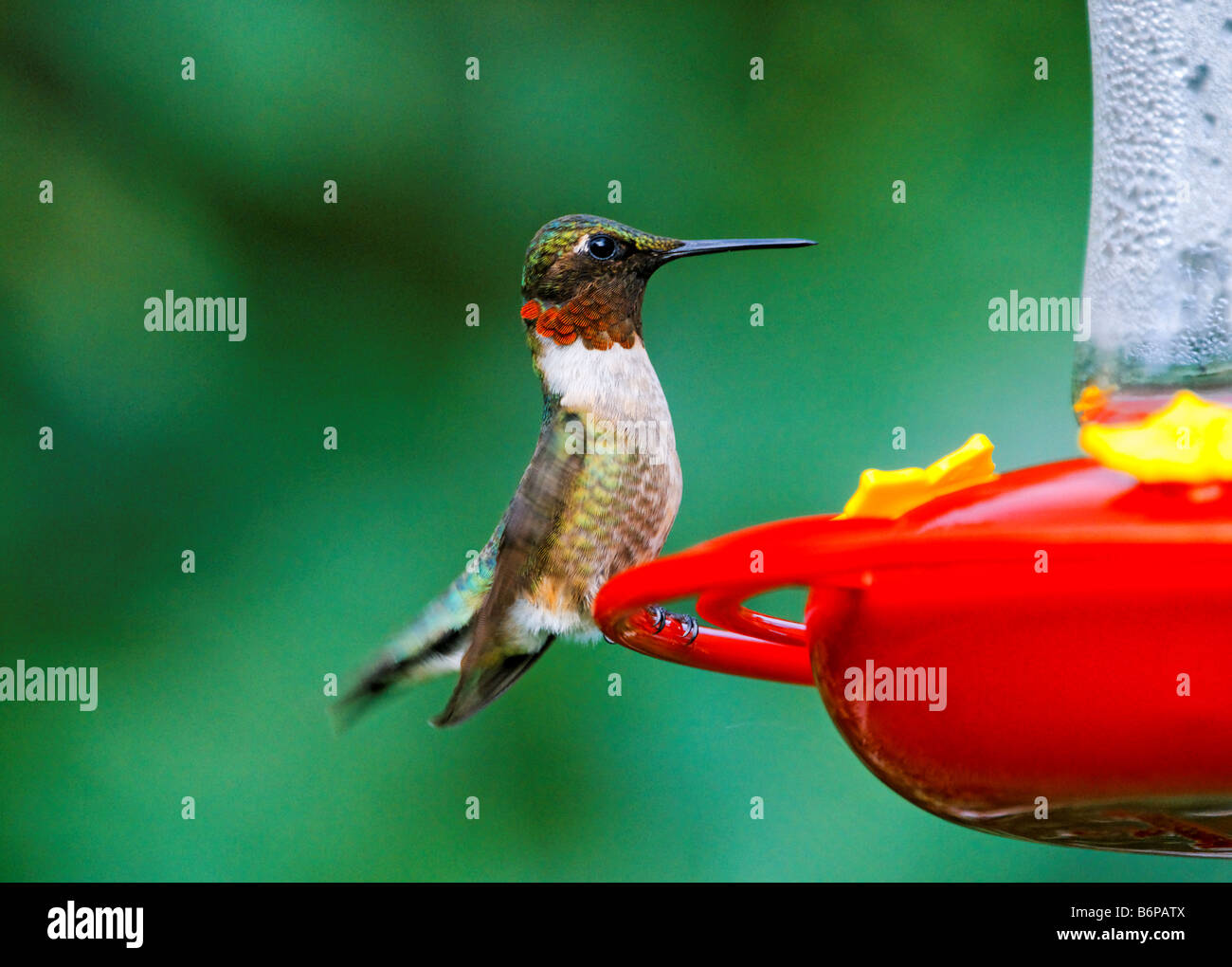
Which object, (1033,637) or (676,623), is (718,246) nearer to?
(676,623)

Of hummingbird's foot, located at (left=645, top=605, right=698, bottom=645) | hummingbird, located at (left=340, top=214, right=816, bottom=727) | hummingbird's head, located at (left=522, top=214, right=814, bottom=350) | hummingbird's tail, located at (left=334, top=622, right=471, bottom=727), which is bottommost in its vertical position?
hummingbird's tail, located at (left=334, top=622, right=471, bottom=727)

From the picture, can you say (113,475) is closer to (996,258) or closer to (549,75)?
(549,75)

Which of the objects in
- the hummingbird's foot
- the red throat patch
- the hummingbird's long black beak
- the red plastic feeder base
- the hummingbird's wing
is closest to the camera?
the red plastic feeder base

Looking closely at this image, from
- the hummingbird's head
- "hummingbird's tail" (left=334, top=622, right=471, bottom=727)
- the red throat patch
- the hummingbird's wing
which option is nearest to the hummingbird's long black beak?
the hummingbird's head

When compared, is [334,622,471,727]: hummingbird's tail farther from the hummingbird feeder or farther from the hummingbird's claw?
the hummingbird feeder

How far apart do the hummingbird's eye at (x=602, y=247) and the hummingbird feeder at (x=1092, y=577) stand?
2.85 ft

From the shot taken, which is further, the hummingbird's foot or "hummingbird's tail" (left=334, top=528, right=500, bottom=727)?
"hummingbird's tail" (left=334, top=528, right=500, bottom=727)

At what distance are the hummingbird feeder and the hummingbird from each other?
616mm

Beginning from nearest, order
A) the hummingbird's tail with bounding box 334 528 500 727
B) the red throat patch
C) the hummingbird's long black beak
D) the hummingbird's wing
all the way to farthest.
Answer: the hummingbird's long black beak → the hummingbird's wing → the red throat patch → the hummingbird's tail with bounding box 334 528 500 727

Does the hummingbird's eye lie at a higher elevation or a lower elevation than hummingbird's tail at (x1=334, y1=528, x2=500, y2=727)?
higher

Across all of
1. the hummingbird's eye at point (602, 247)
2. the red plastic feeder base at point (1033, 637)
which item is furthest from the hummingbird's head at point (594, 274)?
the red plastic feeder base at point (1033, 637)

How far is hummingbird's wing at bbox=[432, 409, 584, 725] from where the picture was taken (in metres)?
2.65

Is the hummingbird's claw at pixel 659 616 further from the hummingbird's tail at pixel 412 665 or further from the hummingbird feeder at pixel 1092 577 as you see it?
the hummingbird's tail at pixel 412 665

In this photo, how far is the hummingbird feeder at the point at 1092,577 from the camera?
151cm
